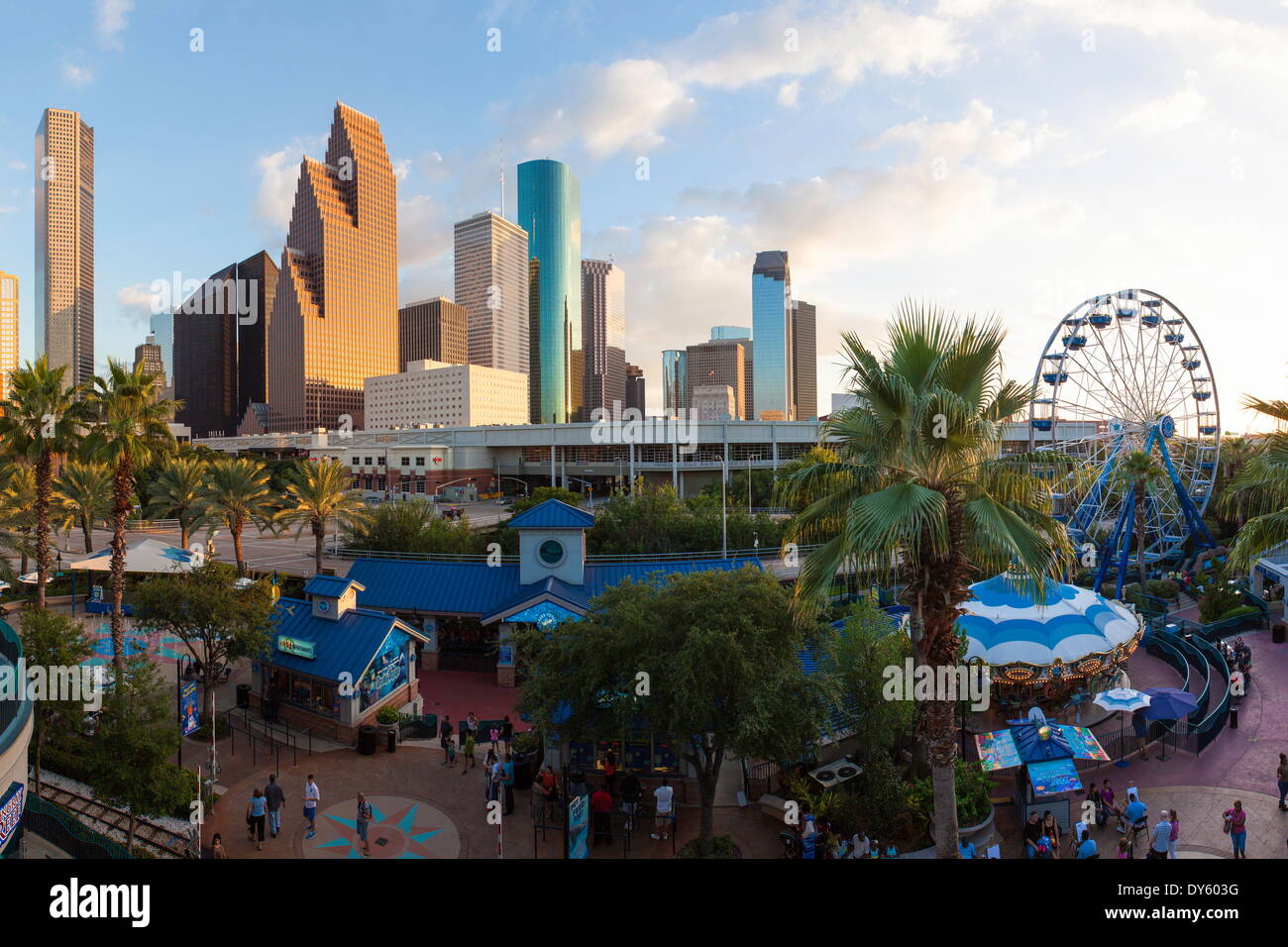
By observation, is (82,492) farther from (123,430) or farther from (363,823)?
(363,823)

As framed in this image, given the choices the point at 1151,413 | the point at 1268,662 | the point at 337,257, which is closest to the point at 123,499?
the point at 1268,662

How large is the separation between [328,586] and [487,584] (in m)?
6.74

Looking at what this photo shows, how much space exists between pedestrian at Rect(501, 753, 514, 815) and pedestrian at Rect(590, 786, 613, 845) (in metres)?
2.05

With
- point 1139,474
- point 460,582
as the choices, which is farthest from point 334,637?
point 1139,474

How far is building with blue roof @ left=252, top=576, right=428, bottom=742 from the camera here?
20391 millimetres

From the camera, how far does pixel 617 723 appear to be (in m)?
13.0

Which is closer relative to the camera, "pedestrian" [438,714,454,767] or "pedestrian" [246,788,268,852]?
"pedestrian" [246,788,268,852]

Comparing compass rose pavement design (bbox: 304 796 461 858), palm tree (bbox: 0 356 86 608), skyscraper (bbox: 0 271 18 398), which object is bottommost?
compass rose pavement design (bbox: 304 796 461 858)

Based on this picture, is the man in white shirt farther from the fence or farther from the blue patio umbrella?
the blue patio umbrella

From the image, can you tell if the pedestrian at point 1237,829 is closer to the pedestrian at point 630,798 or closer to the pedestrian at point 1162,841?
the pedestrian at point 1162,841

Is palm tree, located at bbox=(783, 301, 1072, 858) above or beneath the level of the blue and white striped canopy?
above

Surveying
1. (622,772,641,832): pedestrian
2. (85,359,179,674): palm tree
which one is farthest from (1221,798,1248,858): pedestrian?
(85,359,179,674): palm tree

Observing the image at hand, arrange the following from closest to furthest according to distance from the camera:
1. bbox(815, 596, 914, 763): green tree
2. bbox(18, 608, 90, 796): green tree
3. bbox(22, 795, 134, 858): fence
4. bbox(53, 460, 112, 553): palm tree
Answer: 1. bbox(22, 795, 134, 858): fence
2. bbox(18, 608, 90, 796): green tree
3. bbox(815, 596, 914, 763): green tree
4. bbox(53, 460, 112, 553): palm tree

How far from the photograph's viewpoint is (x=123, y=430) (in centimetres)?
1964
